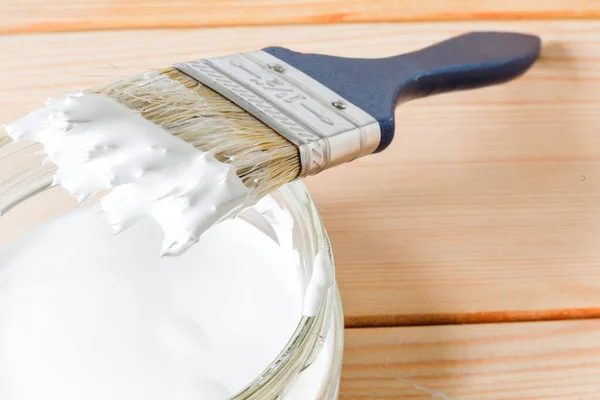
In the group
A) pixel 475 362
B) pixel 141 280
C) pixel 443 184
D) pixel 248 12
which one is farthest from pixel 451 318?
pixel 248 12

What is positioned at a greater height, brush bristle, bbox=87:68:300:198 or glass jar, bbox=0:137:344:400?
brush bristle, bbox=87:68:300:198

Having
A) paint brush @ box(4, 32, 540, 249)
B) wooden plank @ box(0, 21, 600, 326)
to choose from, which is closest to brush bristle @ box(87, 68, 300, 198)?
paint brush @ box(4, 32, 540, 249)

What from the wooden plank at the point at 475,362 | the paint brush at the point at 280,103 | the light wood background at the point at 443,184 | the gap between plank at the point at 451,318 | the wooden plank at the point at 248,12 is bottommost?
the wooden plank at the point at 475,362

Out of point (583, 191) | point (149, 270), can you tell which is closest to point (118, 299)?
point (149, 270)

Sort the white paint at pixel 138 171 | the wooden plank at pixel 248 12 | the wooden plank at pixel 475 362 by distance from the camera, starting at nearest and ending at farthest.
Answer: the white paint at pixel 138 171 → the wooden plank at pixel 475 362 → the wooden plank at pixel 248 12

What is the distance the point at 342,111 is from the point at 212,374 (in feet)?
0.67

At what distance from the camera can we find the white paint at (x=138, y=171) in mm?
396

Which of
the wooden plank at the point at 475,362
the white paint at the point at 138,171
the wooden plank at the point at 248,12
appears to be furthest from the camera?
the wooden plank at the point at 248,12

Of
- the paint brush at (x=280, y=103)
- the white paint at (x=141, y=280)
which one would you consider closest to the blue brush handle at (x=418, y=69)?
the paint brush at (x=280, y=103)

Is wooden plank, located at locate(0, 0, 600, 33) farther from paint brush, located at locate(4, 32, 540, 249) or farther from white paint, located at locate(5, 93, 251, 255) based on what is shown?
white paint, located at locate(5, 93, 251, 255)

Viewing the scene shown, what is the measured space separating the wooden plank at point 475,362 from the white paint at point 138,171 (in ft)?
0.65

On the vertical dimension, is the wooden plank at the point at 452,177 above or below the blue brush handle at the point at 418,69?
below

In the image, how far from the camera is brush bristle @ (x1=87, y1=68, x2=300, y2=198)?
1.46 feet

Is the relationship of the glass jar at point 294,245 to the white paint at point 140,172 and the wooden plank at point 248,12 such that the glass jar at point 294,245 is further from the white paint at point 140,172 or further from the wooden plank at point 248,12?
the wooden plank at point 248,12
